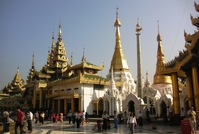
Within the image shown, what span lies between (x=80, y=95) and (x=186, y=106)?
14.2 metres

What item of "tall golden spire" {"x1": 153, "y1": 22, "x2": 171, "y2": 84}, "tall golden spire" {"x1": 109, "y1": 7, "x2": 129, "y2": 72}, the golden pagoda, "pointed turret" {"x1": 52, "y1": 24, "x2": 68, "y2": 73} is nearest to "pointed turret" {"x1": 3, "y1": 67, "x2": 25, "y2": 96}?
"pointed turret" {"x1": 52, "y1": 24, "x2": 68, "y2": 73}

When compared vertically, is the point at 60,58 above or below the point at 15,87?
above

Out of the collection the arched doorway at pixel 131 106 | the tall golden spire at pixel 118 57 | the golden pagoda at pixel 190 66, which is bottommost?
the arched doorway at pixel 131 106

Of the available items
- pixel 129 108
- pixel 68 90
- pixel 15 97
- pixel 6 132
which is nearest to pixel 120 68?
pixel 68 90

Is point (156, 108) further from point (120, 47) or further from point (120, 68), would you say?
point (120, 47)

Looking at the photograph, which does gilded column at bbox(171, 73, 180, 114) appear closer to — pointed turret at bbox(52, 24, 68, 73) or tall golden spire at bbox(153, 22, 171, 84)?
tall golden spire at bbox(153, 22, 171, 84)

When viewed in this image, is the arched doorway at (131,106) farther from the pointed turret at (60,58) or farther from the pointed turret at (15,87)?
the pointed turret at (15,87)

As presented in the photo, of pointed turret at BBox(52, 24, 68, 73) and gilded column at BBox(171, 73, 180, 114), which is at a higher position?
pointed turret at BBox(52, 24, 68, 73)

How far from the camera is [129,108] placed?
2684cm

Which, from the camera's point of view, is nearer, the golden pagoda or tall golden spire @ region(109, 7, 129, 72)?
the golden pagoda

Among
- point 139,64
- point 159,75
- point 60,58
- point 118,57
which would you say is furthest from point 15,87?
point 139,64

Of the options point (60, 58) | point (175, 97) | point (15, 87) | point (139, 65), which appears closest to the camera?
point (175, 97)

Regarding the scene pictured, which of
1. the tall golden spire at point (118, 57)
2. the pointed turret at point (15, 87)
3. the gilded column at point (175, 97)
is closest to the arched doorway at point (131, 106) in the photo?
the gilded column at point (175, 97)

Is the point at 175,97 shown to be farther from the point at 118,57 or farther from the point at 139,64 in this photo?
the point at 118,57
